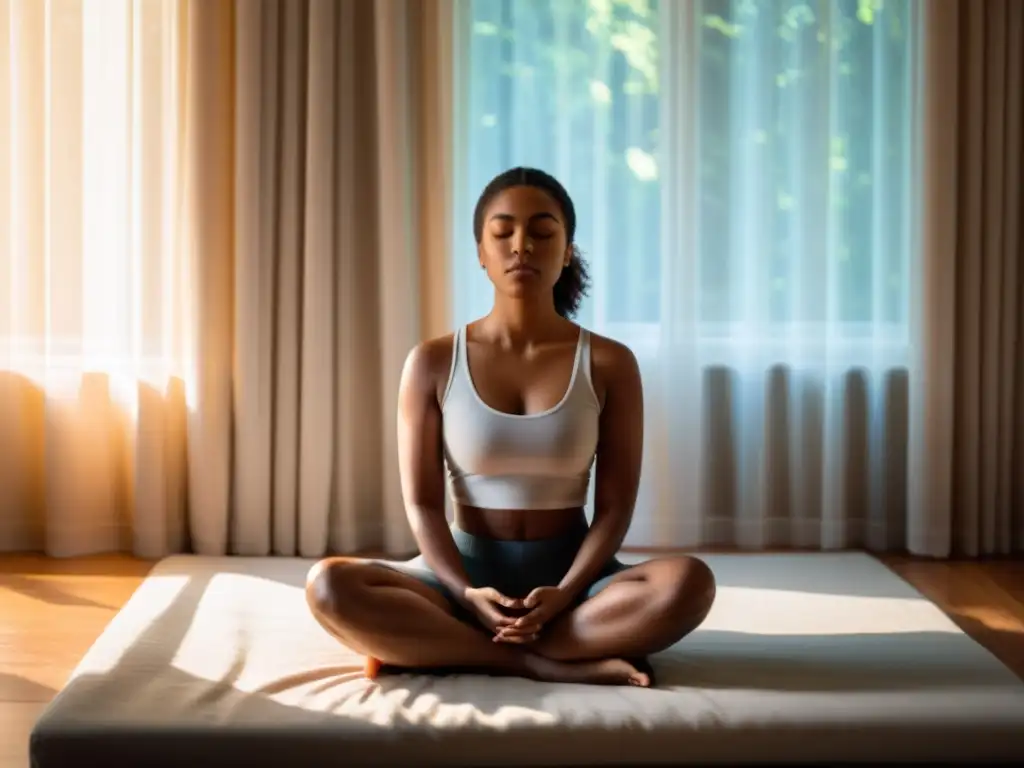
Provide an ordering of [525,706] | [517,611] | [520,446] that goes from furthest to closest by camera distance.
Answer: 1. [520,446]
2. [517,611]
3. [525,706]

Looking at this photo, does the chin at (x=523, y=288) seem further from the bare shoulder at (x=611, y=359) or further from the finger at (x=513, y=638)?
the finger at (x=513, y=638)

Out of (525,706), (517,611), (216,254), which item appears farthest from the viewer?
(216,254)

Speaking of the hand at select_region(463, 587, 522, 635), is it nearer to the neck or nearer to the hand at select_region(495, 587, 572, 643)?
the hand at select_region(495, 587, 572, 643)

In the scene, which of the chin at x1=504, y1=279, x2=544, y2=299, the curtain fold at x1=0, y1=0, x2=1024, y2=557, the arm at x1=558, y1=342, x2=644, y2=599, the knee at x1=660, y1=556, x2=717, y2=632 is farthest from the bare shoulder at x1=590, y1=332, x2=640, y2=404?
the curtain fold at x1=0, y1=0, x2=1024, y2=557

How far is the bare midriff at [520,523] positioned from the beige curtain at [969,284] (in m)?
1.54

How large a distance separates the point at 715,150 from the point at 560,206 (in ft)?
4.20

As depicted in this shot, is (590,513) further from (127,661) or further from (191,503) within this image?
(127,661)

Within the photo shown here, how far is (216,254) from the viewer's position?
3465 millimetres

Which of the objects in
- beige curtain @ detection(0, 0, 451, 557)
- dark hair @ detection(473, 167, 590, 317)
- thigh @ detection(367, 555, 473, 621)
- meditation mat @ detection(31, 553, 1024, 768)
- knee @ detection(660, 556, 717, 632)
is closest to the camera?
meditation mat @ detection(31, 553, 1024, 768)

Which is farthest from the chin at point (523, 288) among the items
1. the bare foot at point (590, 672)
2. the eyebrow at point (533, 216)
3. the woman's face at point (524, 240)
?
the bare foot at point (590, 672)

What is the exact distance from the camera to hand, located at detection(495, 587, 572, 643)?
2.18m

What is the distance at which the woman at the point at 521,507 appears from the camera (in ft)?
7.22

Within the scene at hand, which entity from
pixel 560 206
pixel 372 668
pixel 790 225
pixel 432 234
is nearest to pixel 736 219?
pixel 790 225

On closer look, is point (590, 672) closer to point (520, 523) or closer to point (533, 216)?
point (520, 523)
